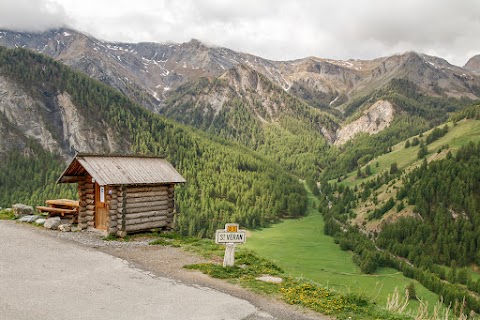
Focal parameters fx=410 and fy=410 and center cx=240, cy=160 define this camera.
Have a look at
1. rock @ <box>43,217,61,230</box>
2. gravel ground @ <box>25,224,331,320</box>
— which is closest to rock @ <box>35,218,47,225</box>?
gravel ground @ <box>25,224,331,320</box>

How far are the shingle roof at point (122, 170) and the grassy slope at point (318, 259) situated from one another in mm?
54590

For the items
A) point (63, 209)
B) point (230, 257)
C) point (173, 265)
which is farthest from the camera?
point (63, 209)

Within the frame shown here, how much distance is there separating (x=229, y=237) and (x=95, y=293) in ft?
21.5

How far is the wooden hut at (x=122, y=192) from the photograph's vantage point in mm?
28734

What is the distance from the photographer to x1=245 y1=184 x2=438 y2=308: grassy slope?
93.4 metres

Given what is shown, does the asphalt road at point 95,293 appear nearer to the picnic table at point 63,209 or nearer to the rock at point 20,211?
the picnic table at point 63,209

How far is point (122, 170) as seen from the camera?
30.0 metres

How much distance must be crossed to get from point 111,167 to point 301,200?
150349mm

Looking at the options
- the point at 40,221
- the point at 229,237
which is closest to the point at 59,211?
the point at 40,221

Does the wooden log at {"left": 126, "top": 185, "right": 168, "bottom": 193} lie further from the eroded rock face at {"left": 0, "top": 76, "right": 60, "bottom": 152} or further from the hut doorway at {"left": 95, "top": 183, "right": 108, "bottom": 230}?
the eroded rock face at {"left": 0, "top": 76, "right": 60, "bottom": 152}

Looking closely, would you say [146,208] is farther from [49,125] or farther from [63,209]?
[49,125]

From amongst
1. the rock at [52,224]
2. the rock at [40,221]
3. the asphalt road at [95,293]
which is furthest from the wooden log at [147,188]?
the rock at [40,221]

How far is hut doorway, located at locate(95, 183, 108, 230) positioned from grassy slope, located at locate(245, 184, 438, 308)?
184 ft

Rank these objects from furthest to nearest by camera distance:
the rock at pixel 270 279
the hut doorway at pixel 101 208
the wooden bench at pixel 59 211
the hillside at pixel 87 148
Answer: the hillside at pixel 87 148 → the wooden bench at pixel 59 211 → the hut doorway at pixel 101 208 → the rock at pixel 270 279
